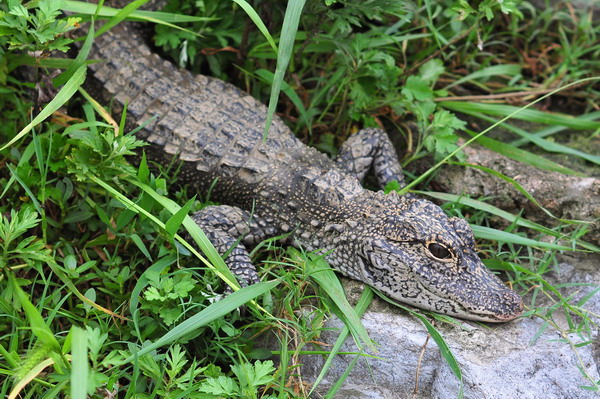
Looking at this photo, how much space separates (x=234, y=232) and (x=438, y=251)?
3.97 ft

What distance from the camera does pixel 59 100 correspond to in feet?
10.8

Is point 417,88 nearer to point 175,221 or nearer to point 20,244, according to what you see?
point 175,221

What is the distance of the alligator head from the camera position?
3146 mm

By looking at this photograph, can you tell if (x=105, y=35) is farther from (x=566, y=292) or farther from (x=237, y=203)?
Answer: (x=566, y=292)

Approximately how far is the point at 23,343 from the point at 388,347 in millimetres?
1824

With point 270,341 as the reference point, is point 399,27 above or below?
above

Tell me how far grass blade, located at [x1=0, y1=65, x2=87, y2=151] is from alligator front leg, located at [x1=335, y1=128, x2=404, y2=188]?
5.64ft

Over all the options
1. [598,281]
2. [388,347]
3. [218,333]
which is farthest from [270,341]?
[598,281]

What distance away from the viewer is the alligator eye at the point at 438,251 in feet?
10.5

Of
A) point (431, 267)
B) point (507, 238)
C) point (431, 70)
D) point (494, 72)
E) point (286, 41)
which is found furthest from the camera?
point (494, 72)

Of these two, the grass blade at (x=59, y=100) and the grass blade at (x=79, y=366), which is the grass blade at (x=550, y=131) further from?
the grass blade at (x=79, y=366)

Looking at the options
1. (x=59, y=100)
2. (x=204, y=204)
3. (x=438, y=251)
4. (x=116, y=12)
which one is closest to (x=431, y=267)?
(x=438, y=251)

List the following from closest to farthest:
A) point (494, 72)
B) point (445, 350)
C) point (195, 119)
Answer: point (445, 350), point (195, 119), point (494, 72)

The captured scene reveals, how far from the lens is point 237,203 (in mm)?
3812
